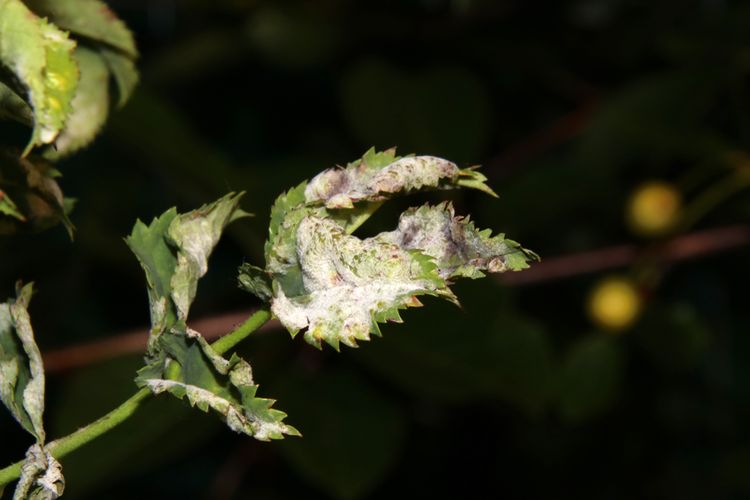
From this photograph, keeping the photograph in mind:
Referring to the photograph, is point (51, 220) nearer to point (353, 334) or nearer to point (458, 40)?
point (353, 334)

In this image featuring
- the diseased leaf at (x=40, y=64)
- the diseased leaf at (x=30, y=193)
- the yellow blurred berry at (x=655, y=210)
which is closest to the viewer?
the diseased leaf at (x=40, y=64)

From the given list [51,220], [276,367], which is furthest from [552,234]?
[51,220]

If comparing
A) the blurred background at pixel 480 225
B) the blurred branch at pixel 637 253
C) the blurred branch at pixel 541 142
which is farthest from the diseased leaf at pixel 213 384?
the blurred branch at pixel 541 142

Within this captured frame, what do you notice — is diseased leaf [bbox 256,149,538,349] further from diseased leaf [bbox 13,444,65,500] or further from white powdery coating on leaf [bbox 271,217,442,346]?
diseased leaf [bbox 13,444,65,500]

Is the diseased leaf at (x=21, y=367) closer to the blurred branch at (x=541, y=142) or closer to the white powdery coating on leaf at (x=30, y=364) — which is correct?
the white powdery coating on leaf at (x=30, y=364)

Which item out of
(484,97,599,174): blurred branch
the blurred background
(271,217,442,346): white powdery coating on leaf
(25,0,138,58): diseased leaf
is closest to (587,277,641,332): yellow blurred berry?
the blurred background

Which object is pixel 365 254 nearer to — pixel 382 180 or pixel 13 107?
pixel 382 180

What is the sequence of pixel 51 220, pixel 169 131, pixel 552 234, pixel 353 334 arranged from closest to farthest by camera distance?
pixel 353 334
pixel 51 220
pixel 169 131
pixel 552 234
